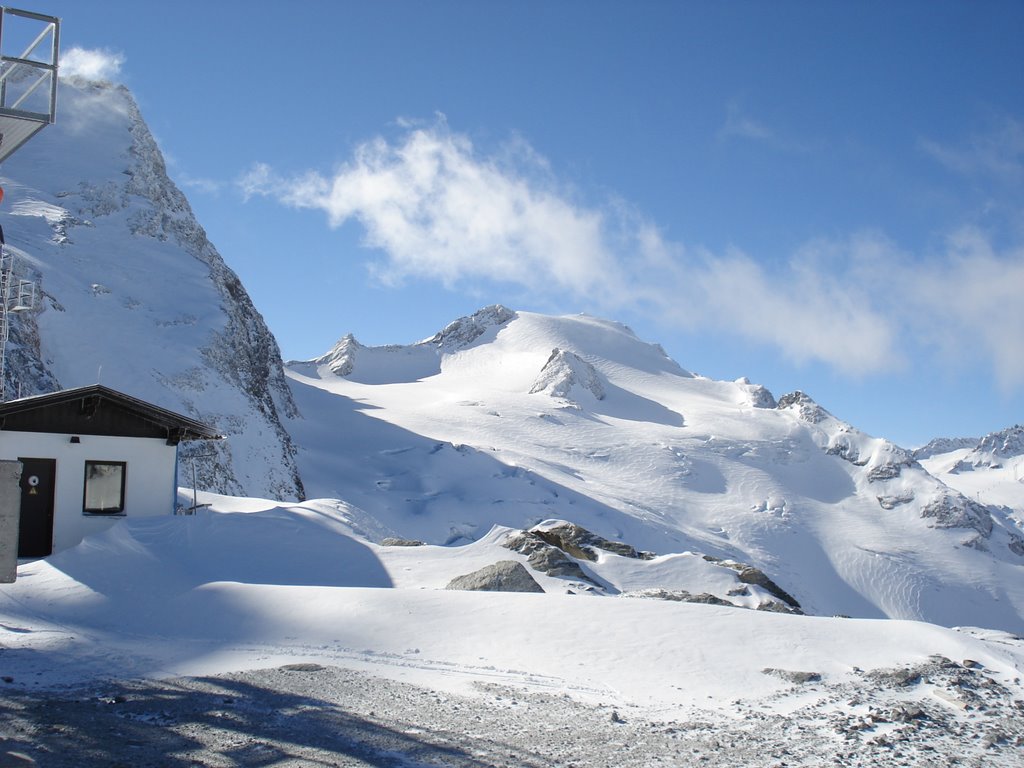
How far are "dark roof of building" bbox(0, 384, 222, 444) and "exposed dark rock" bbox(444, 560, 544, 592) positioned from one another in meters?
7.52

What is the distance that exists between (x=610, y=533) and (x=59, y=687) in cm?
4859

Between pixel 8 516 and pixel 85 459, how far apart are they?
26.1 ft

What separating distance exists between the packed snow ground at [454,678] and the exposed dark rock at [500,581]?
6.65 ft

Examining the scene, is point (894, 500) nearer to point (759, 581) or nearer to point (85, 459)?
point (759, 581)

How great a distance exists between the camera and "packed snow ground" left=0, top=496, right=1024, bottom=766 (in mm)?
7707

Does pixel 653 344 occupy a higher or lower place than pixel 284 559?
higher

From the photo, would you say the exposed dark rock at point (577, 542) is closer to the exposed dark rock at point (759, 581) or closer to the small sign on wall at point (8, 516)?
the exposed dark rock at point (759, 581)

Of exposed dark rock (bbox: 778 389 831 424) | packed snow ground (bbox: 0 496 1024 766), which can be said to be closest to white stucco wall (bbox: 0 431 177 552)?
packed snow ground (bbox: 0 496 1024 766)

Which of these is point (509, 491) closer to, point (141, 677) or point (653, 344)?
point (141, 677)

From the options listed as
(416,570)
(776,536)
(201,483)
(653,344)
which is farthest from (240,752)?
(653,344)

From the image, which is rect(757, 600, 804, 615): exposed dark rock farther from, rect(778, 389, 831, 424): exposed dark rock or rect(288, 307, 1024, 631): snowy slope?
rect(778, 389, 831, 424): exposed dark rock

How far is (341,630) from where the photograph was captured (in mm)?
12445

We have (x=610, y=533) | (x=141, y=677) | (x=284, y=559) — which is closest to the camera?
(x=141, y=677)

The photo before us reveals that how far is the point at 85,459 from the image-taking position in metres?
18.5
